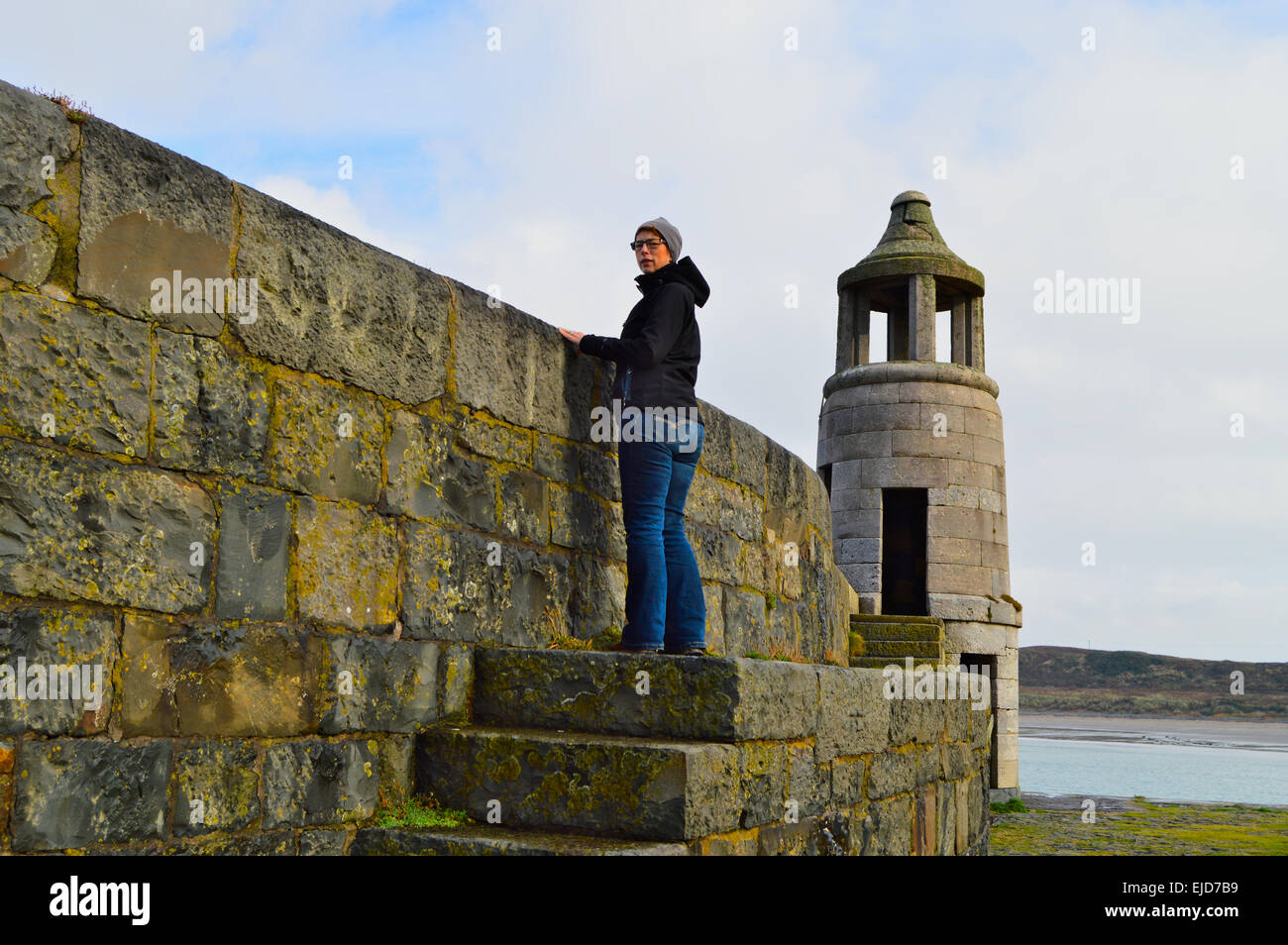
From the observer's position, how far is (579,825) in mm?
3963

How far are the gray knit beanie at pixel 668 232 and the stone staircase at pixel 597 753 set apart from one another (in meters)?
1.89

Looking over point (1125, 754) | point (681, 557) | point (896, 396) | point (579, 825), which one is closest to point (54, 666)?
point (579, 825)

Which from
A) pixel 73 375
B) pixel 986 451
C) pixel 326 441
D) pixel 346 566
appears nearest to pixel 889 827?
pixel 346 566

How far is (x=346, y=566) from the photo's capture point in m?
4.21

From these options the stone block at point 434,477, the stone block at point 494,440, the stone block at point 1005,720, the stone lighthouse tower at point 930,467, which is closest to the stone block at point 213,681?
the stone block at point 434,477

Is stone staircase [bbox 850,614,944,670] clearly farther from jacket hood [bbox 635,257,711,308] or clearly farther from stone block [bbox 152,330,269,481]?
stone block [bbox 152,330,269,481]

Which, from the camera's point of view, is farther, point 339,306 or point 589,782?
point 339,306

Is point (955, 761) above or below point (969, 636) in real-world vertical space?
below

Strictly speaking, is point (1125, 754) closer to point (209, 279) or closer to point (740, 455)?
point (740, 455)

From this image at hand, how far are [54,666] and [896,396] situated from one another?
15.4m

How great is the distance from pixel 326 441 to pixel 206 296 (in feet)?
2.13

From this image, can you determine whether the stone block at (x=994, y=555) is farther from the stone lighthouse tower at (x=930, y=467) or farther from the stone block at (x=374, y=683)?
the stone block at (x=374, y=683)

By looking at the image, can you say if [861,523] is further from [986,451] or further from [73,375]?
[73,375]
